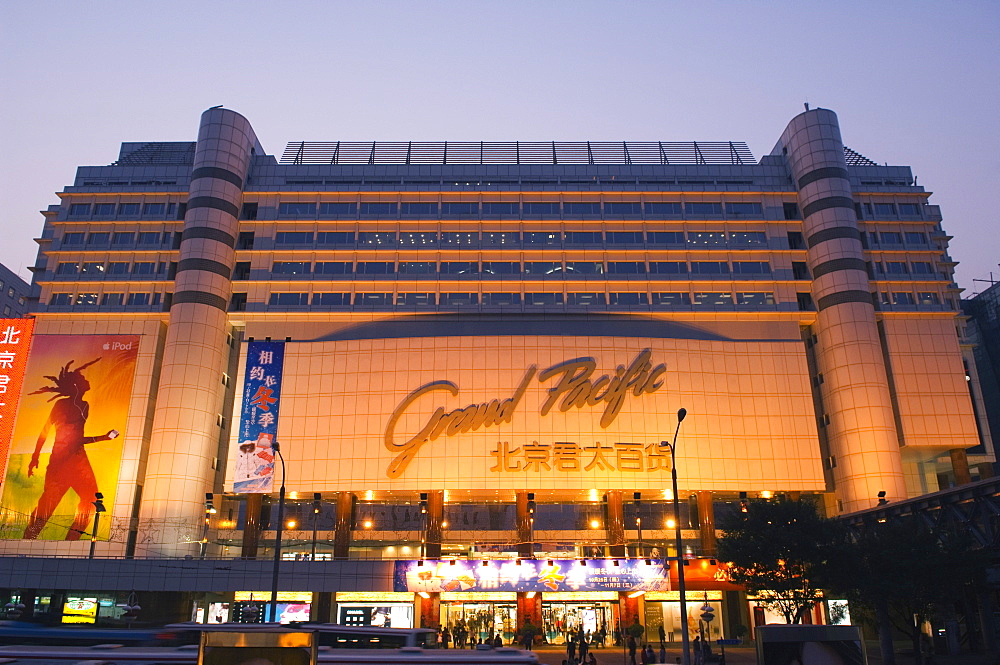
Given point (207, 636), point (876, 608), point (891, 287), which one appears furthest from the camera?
point (891, 287)

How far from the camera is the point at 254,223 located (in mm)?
84688

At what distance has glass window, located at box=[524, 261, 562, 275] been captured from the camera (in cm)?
8231

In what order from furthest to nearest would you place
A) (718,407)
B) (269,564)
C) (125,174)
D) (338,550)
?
(125,174) < (718,407) < (338,550) < (269,564)

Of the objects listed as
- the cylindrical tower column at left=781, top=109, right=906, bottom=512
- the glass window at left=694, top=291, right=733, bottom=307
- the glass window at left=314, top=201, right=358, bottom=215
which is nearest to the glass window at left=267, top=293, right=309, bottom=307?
the glass window at left=314, top=201, right=358, bottom=215

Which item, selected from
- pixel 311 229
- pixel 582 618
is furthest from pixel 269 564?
pixel 311 229

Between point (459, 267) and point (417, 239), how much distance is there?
5990 mm

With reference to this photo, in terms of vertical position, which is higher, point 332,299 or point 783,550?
point 332,299

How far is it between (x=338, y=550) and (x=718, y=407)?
39.2 meters

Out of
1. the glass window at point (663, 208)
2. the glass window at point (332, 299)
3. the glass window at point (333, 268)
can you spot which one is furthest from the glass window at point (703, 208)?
the glass window at point (332, 299)

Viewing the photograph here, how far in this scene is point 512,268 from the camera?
82.4 m

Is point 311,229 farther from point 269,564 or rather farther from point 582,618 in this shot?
point 582,618

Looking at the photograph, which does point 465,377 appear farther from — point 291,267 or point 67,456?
point 67,456

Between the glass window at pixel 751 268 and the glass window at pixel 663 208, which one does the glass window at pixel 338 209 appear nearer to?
the glass window at pixel 663 208

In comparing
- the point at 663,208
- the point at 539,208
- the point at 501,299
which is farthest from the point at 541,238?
the point at 663,208
